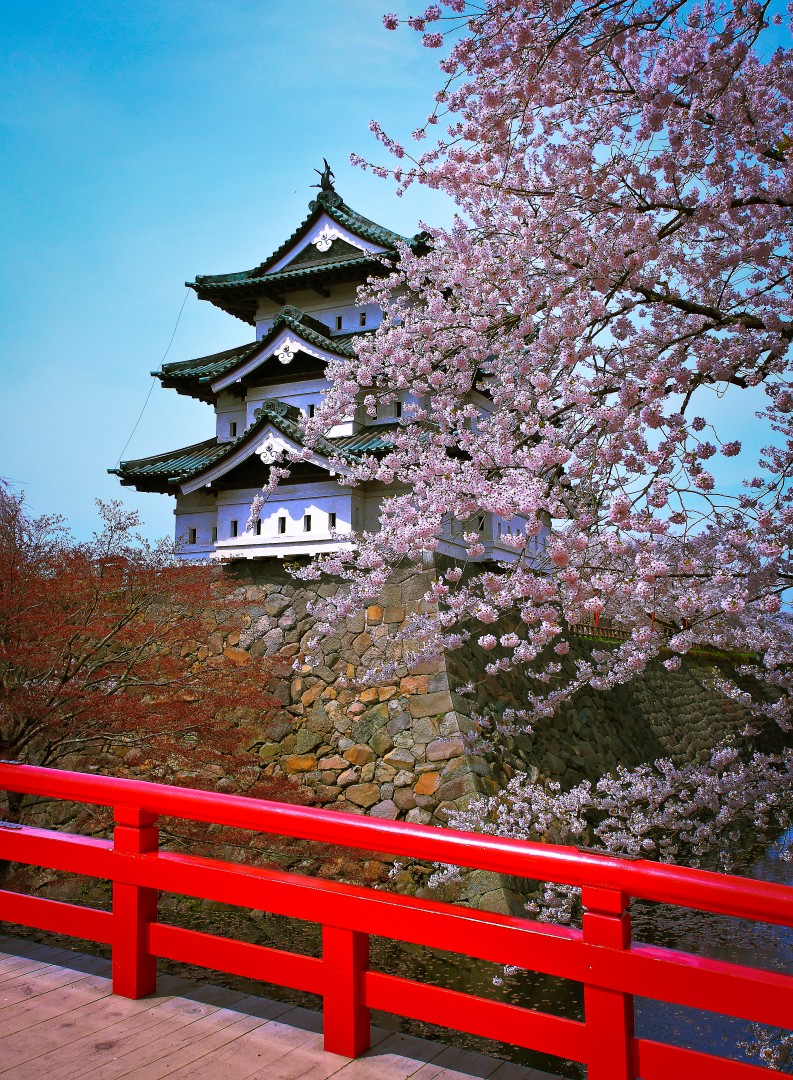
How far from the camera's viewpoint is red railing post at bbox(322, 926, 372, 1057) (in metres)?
2.55

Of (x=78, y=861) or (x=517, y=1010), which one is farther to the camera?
(x=78, y=861)

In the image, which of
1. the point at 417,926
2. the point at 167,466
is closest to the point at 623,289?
the point at 417,926

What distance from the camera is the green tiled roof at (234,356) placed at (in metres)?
10.9

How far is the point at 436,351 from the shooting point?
6504 millimetres

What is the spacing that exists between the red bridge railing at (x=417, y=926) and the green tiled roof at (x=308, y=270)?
31.2 ft

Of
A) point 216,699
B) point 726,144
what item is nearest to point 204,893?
point 726,144

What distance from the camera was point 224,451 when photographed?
11109mm

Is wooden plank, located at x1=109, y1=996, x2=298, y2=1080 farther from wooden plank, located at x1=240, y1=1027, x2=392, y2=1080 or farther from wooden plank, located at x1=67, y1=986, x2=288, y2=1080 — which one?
wooden plank, located at x1=240, y1=1027, x2=392, y2=1080

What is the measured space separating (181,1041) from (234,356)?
37.9 feet

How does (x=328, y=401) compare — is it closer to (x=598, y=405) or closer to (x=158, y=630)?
(x=598, y=405)

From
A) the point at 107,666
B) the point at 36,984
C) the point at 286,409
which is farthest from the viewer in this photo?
the point at 286,409

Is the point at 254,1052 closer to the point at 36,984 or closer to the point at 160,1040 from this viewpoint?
the point at 160,1040

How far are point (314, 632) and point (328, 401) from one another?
4069 mm

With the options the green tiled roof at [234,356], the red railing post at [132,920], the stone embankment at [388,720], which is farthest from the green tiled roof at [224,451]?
the red railing post at [132,920]
